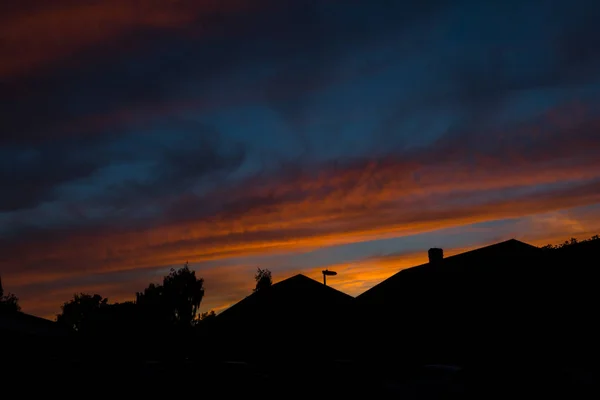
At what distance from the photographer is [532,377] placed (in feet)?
28.6

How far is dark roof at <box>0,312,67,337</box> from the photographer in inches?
974

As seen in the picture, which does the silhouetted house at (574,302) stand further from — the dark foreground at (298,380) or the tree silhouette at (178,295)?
the tree silhouette at (178,295)

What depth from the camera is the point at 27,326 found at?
26688 millimetres

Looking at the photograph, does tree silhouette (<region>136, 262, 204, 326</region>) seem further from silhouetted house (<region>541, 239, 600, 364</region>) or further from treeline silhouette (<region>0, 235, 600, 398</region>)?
silhouetted house (<region>541, 239, 600, 364</region>)

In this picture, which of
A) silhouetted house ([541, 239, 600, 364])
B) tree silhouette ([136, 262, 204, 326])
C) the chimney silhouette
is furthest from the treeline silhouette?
tree silhouette ([136, 262, 204, 326])

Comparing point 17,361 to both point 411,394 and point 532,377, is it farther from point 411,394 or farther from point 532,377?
point 532,377

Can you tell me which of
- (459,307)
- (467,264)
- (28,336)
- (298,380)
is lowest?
(298,380)

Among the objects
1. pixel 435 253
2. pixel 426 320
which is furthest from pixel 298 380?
pixel 435 253

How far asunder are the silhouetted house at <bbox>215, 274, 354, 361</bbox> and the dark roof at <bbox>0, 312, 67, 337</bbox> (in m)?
11.4

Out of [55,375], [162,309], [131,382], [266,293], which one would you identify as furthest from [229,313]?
[162,309]

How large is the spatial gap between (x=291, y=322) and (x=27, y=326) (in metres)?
15.7

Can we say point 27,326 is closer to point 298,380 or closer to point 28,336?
point 28,336

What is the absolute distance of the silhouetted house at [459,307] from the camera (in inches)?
1037

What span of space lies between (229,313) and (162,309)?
77.4 meters
